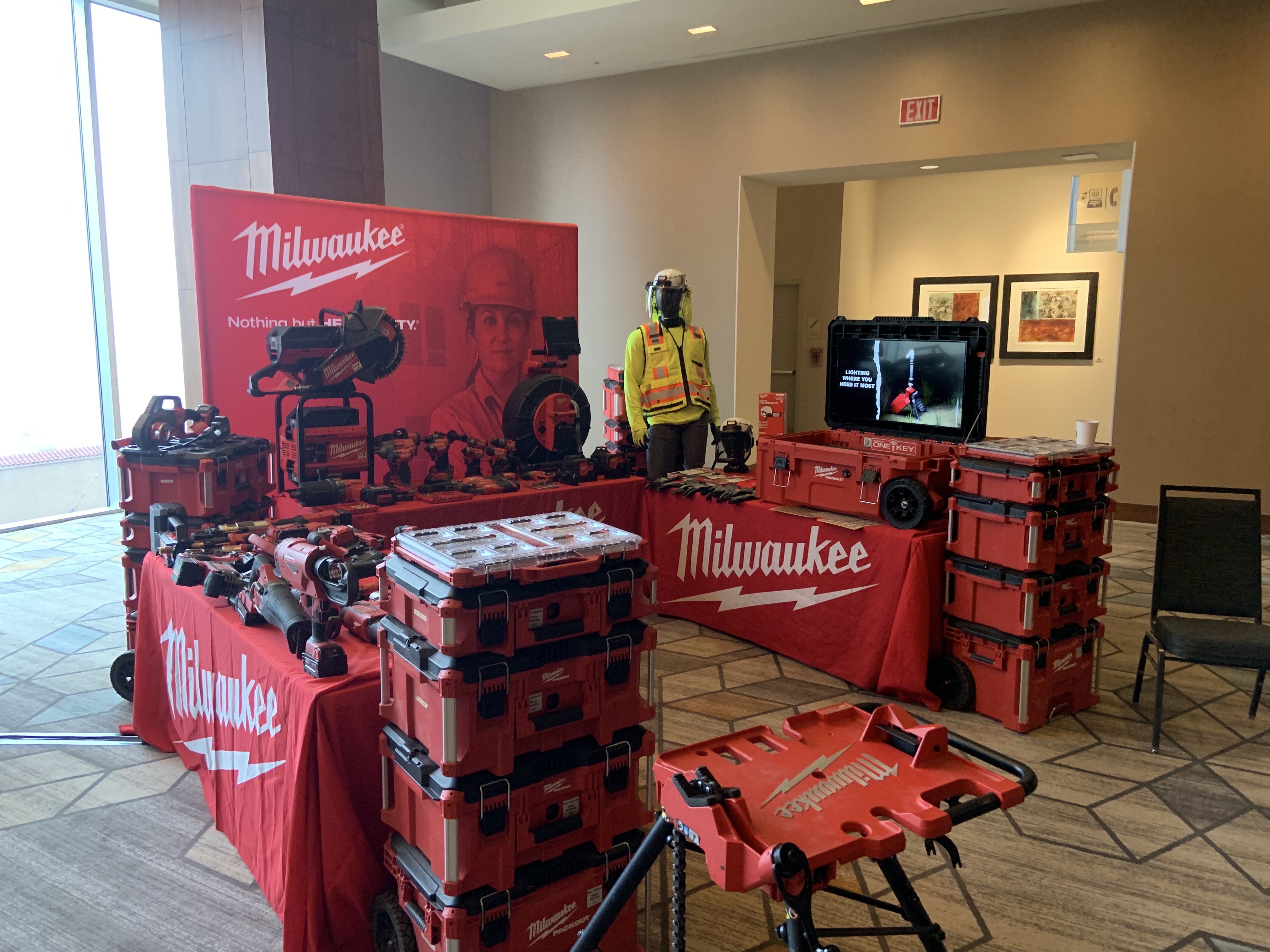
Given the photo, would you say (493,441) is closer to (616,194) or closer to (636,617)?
(636,617)

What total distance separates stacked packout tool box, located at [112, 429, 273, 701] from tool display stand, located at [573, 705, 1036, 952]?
2.65 meters

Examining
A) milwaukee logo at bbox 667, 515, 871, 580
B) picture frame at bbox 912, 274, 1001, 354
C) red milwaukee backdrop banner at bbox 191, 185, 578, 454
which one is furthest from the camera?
picture frame at bbox 912, 274, 1001, 354

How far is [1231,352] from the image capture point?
6.91m

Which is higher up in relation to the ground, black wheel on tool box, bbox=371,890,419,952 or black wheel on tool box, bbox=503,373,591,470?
black wheel on tool box, bbox=503,373,591,470

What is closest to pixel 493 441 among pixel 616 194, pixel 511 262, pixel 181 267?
pixel 511 262

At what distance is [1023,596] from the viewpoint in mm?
3580

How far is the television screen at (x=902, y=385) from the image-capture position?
4.11 meters

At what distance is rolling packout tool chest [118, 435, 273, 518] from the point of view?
3.61 meters

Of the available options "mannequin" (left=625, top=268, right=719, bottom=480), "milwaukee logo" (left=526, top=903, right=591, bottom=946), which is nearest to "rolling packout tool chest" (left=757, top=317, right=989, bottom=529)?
"mannequin" (left=625, top=268, right=719, bottom=480)

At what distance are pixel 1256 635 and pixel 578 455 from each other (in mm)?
Answer: 3590


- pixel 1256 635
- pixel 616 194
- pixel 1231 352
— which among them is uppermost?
pixel 616 194

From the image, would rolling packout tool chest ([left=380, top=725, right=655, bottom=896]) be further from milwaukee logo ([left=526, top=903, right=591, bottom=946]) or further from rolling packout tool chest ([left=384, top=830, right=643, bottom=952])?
milwaukee logo ([left=526, top=903, right=591, bottom=946])

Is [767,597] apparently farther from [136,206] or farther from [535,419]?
[136,206]

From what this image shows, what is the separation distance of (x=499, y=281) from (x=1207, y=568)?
421cm
